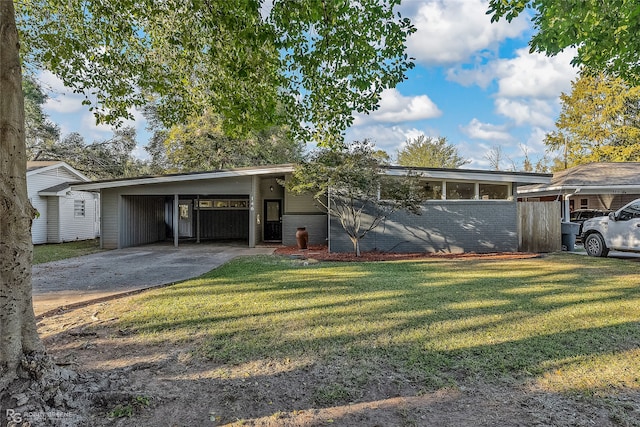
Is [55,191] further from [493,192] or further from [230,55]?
[493,192]

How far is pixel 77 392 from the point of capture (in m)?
2.58

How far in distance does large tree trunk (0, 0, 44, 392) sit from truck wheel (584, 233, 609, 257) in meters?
12.9

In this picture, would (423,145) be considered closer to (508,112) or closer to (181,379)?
(508,112)

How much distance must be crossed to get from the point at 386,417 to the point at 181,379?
5.50 feet

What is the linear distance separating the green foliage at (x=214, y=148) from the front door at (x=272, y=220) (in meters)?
7.43

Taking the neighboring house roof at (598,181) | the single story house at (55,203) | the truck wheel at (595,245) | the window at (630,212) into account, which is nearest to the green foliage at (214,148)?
the single story house at (55,203)

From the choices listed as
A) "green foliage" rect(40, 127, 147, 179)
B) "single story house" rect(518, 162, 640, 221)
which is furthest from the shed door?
"single story house" rect(518, 162, 640, 221)

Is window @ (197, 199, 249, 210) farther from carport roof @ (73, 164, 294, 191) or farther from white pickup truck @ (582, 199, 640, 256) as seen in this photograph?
white pickup truck @ (582, 199, 640, 256)

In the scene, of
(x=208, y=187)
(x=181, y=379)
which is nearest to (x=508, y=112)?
(x=208, y=187)

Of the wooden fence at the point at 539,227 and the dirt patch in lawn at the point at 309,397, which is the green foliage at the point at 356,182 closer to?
the wooden fence at the point at 539,227

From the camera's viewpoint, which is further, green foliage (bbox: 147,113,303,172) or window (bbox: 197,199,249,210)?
green foliage (bbox: 147,113,303,172)

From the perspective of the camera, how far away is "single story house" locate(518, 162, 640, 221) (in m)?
15.0

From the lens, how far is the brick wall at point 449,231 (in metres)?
12.3

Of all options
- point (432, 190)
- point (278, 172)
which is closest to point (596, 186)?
point (432, 190)
